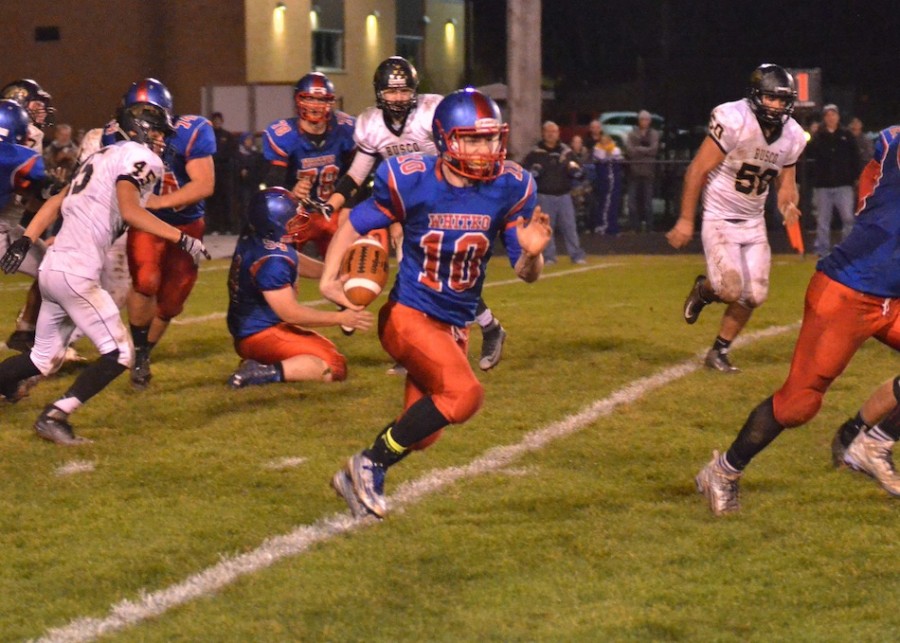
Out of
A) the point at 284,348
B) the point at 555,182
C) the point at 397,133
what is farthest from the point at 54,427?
the point at 555,182

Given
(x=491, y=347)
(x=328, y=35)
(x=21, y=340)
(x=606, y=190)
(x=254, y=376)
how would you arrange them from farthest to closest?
(x=328, y=35)
(x=606, y=190)
(x=21, y=340)
(x=491, y=347)
(x=254, y=376)

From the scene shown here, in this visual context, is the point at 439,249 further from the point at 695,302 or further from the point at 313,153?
the point at 313,153

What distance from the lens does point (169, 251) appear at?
794 centimetres

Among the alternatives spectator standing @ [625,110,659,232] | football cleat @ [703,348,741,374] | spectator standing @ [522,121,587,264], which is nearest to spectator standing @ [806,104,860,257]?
spectator standing @ [522,121,587,264]

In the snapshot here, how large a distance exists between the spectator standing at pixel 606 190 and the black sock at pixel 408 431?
45.4ft

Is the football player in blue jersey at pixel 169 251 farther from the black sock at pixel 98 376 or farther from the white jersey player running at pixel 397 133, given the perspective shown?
the black sock at pixel 98 376

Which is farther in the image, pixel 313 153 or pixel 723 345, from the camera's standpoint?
pixel 313 153

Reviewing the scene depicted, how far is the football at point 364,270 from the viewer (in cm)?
485

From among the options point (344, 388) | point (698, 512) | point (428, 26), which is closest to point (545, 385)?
point (344, 388)

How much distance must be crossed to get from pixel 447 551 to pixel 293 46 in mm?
26046

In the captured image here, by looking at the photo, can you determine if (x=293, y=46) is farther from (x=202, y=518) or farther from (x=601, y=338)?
(x=202, y=518)

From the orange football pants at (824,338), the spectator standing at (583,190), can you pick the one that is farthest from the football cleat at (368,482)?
the spectator standing at (583,190)

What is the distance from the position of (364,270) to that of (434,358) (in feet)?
1.30

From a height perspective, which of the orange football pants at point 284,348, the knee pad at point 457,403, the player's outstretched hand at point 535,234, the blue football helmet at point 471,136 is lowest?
the orange football pants at point 284,348
